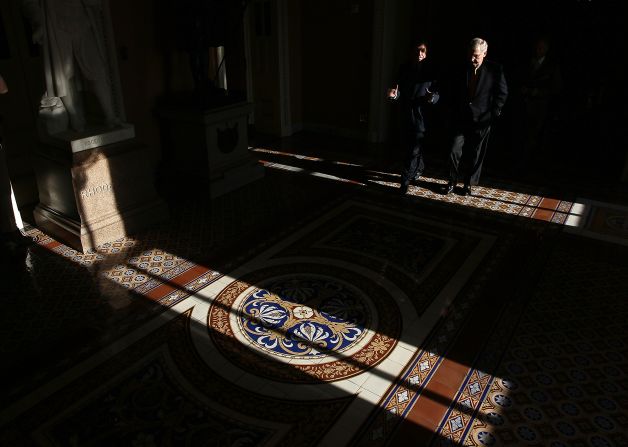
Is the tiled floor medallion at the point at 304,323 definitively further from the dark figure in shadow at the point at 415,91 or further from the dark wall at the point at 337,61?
the dark wall at the point at 337,61

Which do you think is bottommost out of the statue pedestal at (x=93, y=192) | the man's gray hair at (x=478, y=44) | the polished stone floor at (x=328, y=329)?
the polished stone floor at (x=328, y=329)

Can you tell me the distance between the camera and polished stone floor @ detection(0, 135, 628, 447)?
259cm

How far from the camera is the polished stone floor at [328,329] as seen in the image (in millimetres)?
2586

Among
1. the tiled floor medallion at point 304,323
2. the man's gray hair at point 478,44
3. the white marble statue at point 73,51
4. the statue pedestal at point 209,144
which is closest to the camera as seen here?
the tiled floor medallion at point 304,323

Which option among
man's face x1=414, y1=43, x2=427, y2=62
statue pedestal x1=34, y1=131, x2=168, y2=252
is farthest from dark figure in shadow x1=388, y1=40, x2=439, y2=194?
statue pedestal x1=34, y1=131, x2=168, y2=252

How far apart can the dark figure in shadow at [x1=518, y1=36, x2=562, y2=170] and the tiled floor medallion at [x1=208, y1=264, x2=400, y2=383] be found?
10.8ft

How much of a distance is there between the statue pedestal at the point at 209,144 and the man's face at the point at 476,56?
244cm

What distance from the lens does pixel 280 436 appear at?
98.2 inches

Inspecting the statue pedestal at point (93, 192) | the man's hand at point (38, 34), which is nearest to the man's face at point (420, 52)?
the statue pedestal at point (93, 192)

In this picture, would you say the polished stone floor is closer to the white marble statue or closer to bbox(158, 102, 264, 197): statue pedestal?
bbox(158, 102, 264, 197): statue pedestal

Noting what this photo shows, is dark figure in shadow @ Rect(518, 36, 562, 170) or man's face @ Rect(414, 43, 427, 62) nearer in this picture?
man's face @ Rect(414, 43, 427, 62)

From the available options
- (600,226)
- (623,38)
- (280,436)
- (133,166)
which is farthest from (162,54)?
(623,38)

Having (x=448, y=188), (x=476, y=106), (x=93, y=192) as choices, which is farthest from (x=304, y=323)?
(x=476, y=106)

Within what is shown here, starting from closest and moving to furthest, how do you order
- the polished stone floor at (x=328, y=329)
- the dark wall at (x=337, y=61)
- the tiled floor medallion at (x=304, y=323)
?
the polished stone floor at (x=328, y=329) → the tiled floor medallion at (x=304, y=323) → the dark wall at (x=337, y=61)
